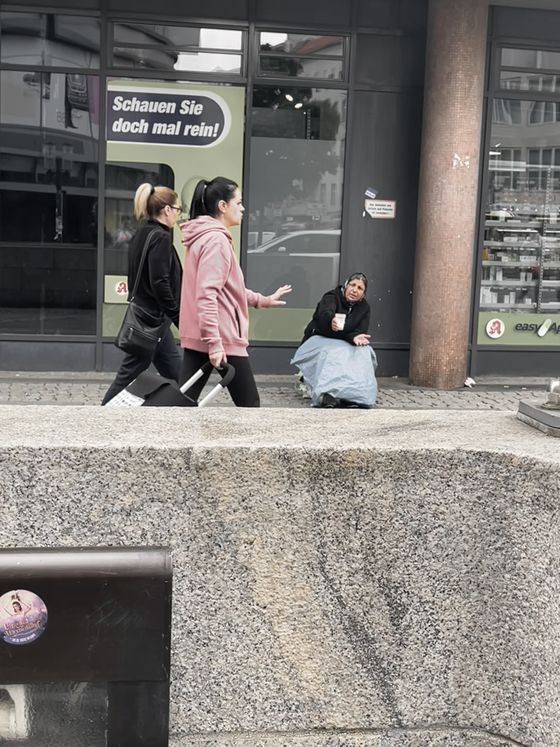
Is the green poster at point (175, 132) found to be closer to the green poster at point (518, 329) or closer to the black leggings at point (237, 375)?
the green poster at point (518, 329)

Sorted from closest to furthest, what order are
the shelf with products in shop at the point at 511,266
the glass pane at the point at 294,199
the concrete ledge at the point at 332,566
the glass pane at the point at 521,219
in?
1. the concrete ledge at the point at 332,566
2. the glass pane at the point at 294,199
3. the glass pane at the point at 521,219
4. the shelf with products in shop at the point at 511,266

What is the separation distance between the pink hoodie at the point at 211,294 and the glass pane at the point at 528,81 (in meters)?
5.90

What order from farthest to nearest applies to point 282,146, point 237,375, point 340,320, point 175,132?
point 282,146, point 175,132, point 340,320, point 237,375

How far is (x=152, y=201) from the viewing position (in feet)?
21.8

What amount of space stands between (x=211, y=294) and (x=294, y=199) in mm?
5160

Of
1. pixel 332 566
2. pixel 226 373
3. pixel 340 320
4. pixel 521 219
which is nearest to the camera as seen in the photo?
pixel 332 566

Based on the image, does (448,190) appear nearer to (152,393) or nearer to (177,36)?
(177,36)

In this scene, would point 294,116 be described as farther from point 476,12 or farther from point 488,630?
point 488,630

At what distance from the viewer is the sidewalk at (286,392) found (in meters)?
9.09

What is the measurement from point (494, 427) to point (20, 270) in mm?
7939

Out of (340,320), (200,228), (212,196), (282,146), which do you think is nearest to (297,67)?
(282,146)

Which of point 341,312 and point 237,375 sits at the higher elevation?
point 341,312

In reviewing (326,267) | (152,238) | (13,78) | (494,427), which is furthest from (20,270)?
(494,427)

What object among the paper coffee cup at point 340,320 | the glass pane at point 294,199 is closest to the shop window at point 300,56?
the glass pane at point 294,199
